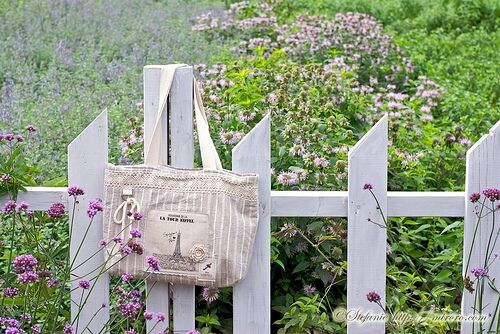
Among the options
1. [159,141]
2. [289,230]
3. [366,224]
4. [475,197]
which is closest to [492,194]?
[475,197]

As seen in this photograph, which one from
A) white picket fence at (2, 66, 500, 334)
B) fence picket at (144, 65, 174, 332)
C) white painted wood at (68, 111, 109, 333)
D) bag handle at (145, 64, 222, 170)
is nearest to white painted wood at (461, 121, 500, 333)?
white picket fence at (2, 66, 500, 334)

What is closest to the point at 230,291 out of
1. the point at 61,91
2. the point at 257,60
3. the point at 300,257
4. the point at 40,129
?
the point at 300,257

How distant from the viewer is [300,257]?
3.34m

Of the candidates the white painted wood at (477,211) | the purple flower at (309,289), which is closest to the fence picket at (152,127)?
the purple flower at (309,289)

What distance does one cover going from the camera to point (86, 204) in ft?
9.72

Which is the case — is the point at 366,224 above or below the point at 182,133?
below

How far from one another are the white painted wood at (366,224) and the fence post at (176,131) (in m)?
0.51

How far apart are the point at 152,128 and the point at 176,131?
0.08 meters

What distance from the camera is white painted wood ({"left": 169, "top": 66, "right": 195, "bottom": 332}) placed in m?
2.91

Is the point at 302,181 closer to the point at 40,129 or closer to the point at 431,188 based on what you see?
the point at 431,188

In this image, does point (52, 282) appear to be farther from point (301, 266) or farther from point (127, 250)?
point (301, 266)

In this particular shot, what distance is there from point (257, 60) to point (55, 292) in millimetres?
2810

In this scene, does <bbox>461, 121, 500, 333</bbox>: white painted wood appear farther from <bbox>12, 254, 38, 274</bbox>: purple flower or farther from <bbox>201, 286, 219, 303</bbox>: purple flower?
<bbox>12, 254, 38, 274</bbox>: purple flower

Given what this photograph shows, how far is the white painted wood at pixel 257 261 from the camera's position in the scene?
2807mm
